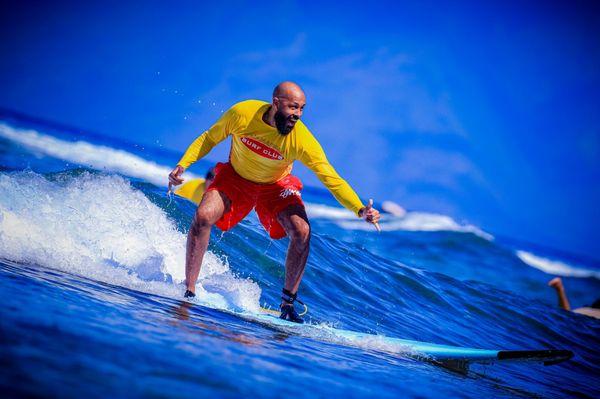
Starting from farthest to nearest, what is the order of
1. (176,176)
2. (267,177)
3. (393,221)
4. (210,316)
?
(393,221)
(267,177)
(176,176)
(210,316)

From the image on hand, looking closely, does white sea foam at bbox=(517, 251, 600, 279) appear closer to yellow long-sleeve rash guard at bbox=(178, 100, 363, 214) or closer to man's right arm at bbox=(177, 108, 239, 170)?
yellow long-sleeve rash guard at bbox=(178, 100, 363, 214)

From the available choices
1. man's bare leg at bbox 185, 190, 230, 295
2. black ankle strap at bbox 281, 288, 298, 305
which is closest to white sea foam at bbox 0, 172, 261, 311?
man's bare leg at bbox 185, 190, 230, 295

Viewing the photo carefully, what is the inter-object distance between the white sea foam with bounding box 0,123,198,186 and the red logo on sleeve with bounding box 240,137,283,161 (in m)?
22.7

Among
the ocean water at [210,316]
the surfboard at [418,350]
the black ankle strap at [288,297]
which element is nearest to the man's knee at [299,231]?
the black ankle strap at [288,297]

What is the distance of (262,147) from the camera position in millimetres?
5074

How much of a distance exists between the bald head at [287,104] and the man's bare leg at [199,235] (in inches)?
35.9

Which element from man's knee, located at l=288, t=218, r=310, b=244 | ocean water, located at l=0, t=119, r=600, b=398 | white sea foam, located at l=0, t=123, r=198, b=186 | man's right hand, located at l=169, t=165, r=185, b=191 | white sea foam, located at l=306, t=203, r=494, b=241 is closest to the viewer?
ocean water, located at l=0, t=119, r=600, b=398

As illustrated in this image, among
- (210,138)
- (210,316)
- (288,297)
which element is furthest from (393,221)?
(210,316)

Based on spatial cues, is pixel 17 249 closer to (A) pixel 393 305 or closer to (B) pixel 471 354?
(B) pixel 471 354

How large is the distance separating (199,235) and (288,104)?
1.34 m

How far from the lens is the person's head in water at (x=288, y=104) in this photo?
4.82 m

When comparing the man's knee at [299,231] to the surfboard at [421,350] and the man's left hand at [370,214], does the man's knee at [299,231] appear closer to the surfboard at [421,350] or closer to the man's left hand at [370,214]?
the man's left hand at [370,214]

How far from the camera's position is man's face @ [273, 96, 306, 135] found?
4824 mm

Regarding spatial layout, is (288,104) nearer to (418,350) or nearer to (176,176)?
(176,176)
